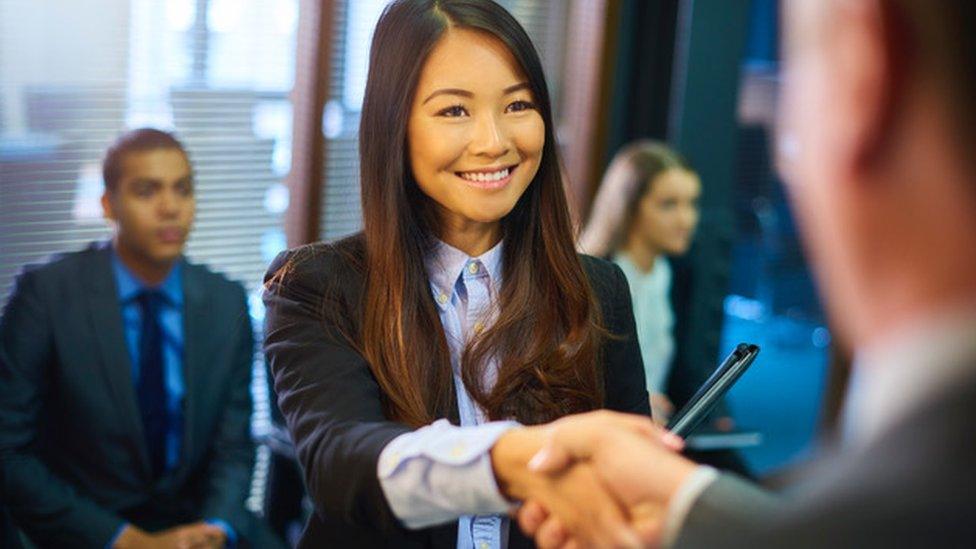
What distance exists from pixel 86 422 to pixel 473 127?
1678mm

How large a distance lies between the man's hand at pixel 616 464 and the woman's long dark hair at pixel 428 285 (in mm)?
→ 456

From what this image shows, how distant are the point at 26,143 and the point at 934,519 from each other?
11.3ft

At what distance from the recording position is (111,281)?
10.1 feet

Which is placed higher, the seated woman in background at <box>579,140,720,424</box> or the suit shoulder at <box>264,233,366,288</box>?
the suit shoulder at <box>264,233,366,288</box>

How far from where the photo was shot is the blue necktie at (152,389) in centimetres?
310

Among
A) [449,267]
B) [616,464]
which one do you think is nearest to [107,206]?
[449,267]

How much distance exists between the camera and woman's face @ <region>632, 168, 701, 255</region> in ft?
14.1

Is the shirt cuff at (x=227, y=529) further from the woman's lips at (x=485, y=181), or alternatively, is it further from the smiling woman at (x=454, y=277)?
the woman's lips at (x=485, y=181)

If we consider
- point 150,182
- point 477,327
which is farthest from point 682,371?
point 477,327

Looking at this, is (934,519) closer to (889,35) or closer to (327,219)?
(889,35)

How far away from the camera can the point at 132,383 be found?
305cm

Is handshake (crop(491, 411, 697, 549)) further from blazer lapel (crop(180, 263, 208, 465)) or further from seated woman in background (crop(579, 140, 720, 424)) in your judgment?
seated woman in background (crop(579, 140, 720, 424))

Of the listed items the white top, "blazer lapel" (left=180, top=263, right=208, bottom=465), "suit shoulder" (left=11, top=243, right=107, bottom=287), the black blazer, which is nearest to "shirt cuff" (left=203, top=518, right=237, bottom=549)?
"blazer lapel" (left=180, top=263, right=208, bottom=465)

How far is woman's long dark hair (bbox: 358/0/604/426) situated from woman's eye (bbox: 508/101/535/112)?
2cm
